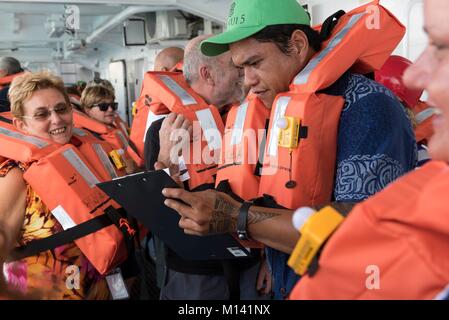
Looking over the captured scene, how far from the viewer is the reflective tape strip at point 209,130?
82.9 inches

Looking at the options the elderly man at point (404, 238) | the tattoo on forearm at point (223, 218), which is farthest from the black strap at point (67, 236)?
the elderly man at point (404, 238)

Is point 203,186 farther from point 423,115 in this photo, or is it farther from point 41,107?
point 423,115

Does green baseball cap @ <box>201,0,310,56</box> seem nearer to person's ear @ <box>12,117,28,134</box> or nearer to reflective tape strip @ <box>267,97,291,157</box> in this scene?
reflective tape strip @ <box>267,97,291,157</box>

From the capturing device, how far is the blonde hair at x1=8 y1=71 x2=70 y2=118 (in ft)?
7.04

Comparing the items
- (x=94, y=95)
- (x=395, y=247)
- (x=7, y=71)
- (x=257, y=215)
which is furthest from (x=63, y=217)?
(x=7, y=71)

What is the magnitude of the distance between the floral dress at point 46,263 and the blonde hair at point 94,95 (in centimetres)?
273

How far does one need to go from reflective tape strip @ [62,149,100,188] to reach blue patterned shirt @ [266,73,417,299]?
52.0 inches

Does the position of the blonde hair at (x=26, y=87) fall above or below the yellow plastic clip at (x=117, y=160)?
above

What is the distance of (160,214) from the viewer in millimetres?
1544

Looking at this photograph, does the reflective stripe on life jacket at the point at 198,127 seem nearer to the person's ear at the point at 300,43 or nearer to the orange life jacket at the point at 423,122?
the person's ear at the point at 300,43

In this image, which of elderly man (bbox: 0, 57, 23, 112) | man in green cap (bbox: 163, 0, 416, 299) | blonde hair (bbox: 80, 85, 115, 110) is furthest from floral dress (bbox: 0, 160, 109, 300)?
blonde hair (bbox: 80, 85, 115, 110)

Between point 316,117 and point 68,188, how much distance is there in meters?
1.24

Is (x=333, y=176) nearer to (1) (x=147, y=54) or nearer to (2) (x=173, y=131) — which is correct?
(2) (x=173, y=131)

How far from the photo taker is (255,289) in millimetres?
2188
